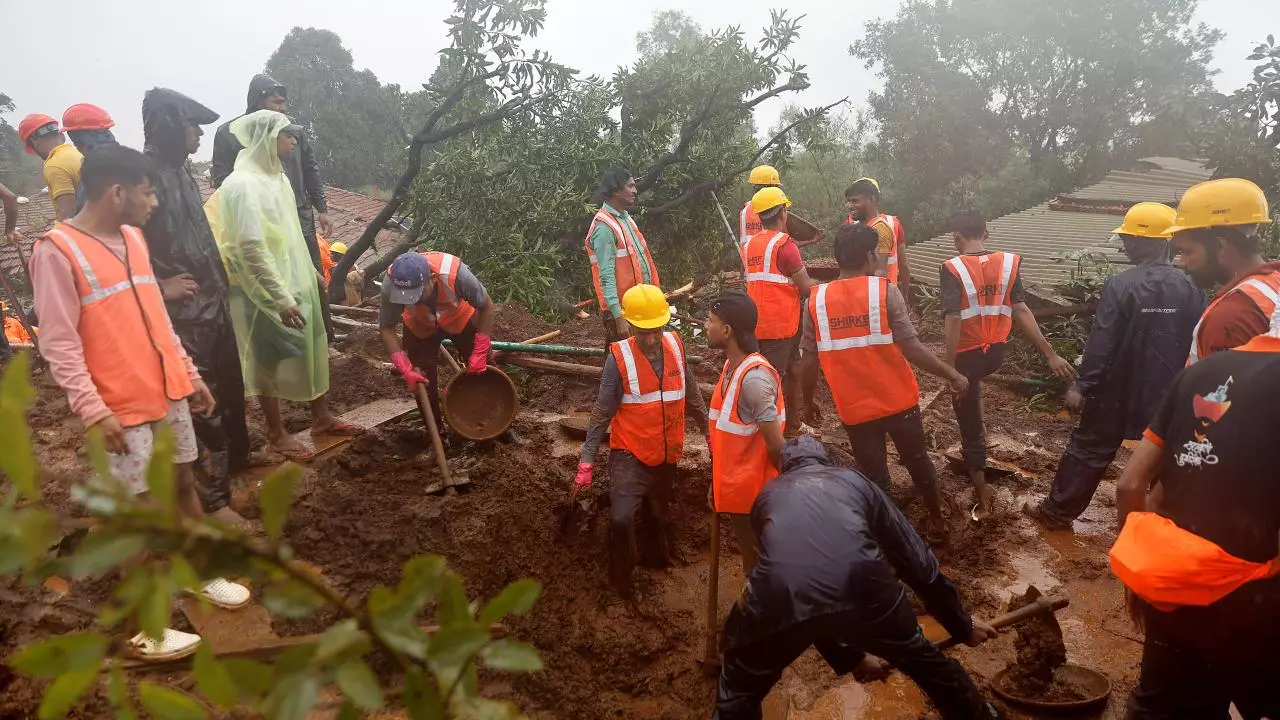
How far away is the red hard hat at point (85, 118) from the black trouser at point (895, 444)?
4553 millimetres

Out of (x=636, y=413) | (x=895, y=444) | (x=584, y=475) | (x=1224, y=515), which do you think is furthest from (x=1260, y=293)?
(x=584, y=475)

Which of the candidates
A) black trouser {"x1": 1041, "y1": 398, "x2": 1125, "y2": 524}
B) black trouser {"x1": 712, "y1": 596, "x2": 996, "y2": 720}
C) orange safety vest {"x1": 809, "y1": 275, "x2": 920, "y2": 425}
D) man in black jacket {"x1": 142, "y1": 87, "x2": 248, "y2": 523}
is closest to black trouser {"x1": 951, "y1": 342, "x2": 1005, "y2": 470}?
black trouser {"x1": 1041, "y1": 398, "x2": 1125, "y2": 524}

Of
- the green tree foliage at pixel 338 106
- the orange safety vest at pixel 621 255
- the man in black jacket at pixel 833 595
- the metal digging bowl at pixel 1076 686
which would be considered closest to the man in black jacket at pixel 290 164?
the orange safety vest at pixel 621 255

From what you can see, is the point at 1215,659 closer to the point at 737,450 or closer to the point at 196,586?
the point at 737,450

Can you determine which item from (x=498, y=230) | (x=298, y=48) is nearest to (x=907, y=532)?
(x=498, y=230)

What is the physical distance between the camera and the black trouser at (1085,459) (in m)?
4.18

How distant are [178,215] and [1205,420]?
4.70 meters

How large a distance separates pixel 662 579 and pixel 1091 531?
2690 millimetres

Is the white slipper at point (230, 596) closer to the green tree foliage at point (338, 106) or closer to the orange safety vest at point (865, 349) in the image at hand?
the orange safety vest at point (865, 349)

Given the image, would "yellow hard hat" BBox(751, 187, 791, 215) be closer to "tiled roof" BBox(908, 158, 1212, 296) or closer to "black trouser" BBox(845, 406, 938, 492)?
"black trouser" BBox(845, 406, 938, 492)

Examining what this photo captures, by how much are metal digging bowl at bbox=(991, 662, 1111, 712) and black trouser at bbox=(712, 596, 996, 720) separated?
437 mm

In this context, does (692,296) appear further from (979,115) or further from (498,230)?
(979,115)

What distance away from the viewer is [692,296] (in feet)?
29.7

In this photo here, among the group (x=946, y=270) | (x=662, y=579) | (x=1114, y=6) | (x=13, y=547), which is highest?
(x=1114, y=6)
